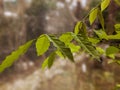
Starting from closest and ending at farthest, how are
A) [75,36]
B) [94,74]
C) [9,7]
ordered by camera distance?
1. [75,36]
2. [9,7]
3. [94,74]

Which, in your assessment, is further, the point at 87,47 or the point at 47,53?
the point at 47,53

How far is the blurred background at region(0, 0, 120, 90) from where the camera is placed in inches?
79.0

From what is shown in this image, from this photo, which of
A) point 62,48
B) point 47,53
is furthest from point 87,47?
point 47,53

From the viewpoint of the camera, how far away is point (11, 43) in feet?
6.63

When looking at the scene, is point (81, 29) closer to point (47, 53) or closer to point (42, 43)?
point (42, 43)

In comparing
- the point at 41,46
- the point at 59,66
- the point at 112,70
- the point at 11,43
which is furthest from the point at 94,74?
the point at 41,46

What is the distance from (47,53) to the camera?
1986mm

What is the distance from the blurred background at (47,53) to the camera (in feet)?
6.59

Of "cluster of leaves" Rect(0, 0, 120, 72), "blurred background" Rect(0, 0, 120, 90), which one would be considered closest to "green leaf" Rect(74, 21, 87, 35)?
"cluster of leaves" Rect(0, 0, 120, 72)

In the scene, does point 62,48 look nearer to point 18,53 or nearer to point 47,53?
point 18,53

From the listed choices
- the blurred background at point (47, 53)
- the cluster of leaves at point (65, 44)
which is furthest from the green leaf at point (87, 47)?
the blurred background at point (47, 53)

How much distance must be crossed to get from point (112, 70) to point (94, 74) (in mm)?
155

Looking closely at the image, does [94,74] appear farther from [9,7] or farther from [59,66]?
[9,7]

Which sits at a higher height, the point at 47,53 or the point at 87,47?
the point at 87,47
